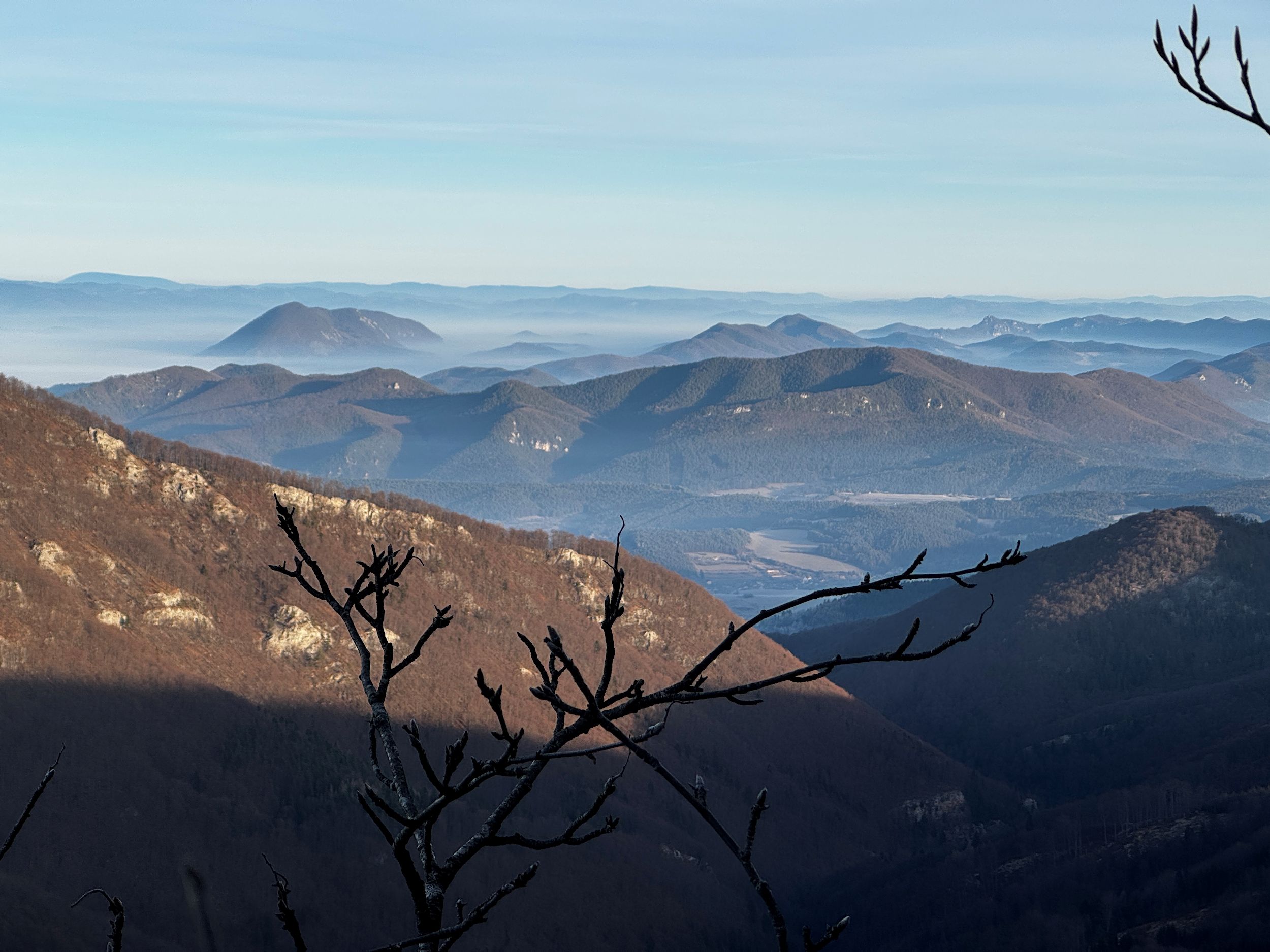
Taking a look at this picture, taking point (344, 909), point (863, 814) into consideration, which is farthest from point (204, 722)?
point (863, 814)

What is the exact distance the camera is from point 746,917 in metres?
142

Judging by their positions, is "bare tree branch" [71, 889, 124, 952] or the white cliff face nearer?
"bare tree branch" [71, 889, 124, 952]

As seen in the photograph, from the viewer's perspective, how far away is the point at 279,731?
137625 mm

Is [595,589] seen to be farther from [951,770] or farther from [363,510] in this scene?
[951,770]

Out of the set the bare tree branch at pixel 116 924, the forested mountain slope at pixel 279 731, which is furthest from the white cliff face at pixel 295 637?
the bare tree branch at pixel 116 924

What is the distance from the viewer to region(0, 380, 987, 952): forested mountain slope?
115 m

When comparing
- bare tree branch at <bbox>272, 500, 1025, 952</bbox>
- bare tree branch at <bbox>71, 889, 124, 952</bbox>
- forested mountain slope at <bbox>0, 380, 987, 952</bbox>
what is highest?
bare tree branch at <bbox>272, 500, 1025, 952</bbox>

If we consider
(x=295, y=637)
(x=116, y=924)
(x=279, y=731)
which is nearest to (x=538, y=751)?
(x=116, y=924)

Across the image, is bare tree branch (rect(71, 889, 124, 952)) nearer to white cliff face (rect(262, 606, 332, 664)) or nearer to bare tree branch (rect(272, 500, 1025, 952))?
bare tree branch (rect(272, 500, 1025, 952))

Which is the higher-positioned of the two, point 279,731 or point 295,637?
point 295,637

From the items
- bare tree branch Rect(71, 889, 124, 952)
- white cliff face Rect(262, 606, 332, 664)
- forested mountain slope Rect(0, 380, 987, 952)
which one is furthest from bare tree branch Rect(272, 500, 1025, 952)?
white cliff face Rect(262, 606, 332, 664)

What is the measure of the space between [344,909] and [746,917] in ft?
158

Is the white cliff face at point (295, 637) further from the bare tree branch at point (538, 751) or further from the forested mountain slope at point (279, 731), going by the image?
the bare tree branch at point (538, 751)

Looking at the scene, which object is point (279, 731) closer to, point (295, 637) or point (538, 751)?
point (295, 637)
